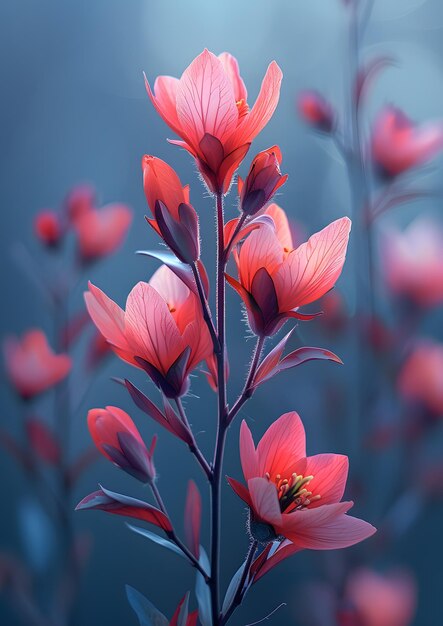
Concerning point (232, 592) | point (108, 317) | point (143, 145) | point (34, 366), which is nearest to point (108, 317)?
point (108, 317)

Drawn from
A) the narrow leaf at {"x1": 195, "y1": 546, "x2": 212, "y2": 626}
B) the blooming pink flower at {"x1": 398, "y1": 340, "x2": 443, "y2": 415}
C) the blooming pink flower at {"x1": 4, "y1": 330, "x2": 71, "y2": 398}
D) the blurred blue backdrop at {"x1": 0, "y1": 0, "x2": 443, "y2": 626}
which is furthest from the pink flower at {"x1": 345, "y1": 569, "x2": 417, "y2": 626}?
the blurred blue backdrop at {"x1": 0, "y1": 0, "x2": 443, "y2": 626}

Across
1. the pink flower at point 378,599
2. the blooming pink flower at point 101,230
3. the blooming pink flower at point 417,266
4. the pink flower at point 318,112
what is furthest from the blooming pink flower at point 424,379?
the blooming pink flower at point 101,230

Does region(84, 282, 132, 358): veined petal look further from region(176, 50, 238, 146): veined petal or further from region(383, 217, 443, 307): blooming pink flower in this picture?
region(383, 217, 443, 307): blooming pink flower

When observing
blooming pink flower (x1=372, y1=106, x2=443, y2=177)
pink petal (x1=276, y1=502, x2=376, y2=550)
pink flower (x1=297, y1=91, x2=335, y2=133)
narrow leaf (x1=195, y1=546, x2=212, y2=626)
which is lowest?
narrow leaf (x1=195, y1=546, x2=212, y2=626)

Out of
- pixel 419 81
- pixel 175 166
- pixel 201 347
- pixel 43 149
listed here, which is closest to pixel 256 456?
pixel 201 347

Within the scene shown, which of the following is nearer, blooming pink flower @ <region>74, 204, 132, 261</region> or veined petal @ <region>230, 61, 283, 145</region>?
veined petal @ <region>230, 61, 283, 145</region>

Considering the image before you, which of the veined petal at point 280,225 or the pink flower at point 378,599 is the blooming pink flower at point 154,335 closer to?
the veined petal at point 280,225
